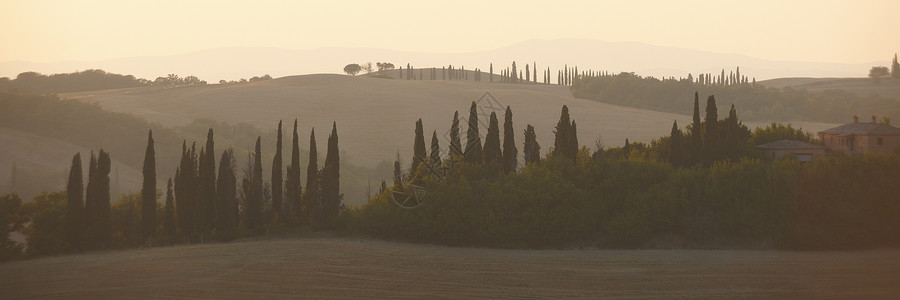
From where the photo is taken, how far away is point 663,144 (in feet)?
265

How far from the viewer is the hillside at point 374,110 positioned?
470 ft

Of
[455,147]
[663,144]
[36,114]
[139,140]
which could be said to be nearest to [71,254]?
[455,147]

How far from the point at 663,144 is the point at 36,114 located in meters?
93.2

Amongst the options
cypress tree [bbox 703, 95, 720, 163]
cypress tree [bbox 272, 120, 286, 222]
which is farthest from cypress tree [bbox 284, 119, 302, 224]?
cypress tree [bbox 703, 95, 720, 163]

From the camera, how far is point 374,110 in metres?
162

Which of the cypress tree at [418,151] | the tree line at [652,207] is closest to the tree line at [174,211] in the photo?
the tree line at [652,207]

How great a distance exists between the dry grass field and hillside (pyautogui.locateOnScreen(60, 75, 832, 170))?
244 ft

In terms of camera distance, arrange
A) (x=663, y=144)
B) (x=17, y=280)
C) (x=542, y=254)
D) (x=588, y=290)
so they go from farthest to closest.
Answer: (x=663, y=144) → (x=542, y=254) → (x=17, y=280) → (x=588, y=290)

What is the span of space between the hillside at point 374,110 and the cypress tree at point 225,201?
58126mm

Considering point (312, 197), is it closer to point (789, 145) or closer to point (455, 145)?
point (455, 145)

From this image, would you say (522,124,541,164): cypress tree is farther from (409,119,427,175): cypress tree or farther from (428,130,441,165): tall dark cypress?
(409,119,427,175): cypress tree

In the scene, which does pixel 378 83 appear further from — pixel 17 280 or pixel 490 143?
pixel 17 280

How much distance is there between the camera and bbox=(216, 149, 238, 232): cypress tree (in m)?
70.2

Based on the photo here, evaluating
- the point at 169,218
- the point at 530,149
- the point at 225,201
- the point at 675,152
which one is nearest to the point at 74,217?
the point at 169,218
